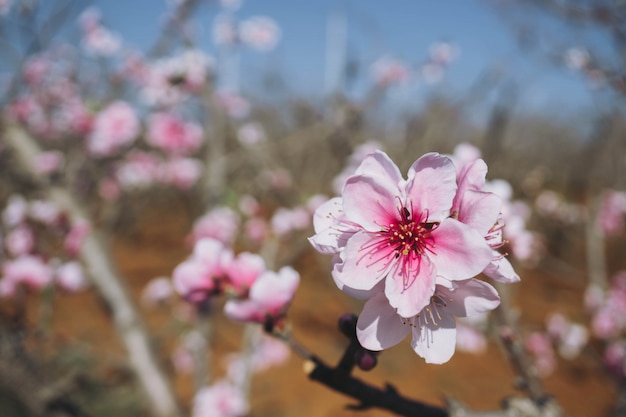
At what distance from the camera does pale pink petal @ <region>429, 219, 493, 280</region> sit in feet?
1.53

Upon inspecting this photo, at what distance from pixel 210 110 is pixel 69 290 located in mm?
1392

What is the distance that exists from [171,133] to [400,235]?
8.79ft

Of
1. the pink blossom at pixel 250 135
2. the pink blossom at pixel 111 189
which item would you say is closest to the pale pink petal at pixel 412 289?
the pink blossom at pixel 250 135

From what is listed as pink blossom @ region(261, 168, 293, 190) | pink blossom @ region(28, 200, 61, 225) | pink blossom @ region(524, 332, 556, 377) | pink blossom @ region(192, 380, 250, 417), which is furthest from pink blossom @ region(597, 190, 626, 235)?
pink blossom @ region(28, 200, 61, 225)

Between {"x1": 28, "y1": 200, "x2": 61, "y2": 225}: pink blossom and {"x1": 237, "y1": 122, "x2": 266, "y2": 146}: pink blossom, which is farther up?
{"x1": 237, "y1": 122, "x2": 266, "y2": 146}: pink blossom

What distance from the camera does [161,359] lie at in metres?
1.94

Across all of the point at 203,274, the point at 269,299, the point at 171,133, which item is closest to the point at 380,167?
the point at 269,299

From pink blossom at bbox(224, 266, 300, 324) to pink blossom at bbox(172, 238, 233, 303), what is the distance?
10 cm

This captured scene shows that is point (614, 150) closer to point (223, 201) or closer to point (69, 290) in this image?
point (223, 201)

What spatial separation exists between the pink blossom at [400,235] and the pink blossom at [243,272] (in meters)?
0.26

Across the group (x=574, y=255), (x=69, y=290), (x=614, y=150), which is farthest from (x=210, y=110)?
(x=574, y=255)

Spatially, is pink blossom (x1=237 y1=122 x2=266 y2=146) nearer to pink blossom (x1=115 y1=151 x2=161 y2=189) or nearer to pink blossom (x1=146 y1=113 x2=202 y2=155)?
pink blossom (x1=146 y1=113 x2=202 y2=155)

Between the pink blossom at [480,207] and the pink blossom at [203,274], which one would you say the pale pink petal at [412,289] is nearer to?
the pink blossom at [480,207]

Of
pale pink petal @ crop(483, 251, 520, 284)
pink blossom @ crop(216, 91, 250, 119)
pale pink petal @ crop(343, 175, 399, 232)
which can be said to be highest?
pink blossom @ crop(216, 91, 250, 119)
